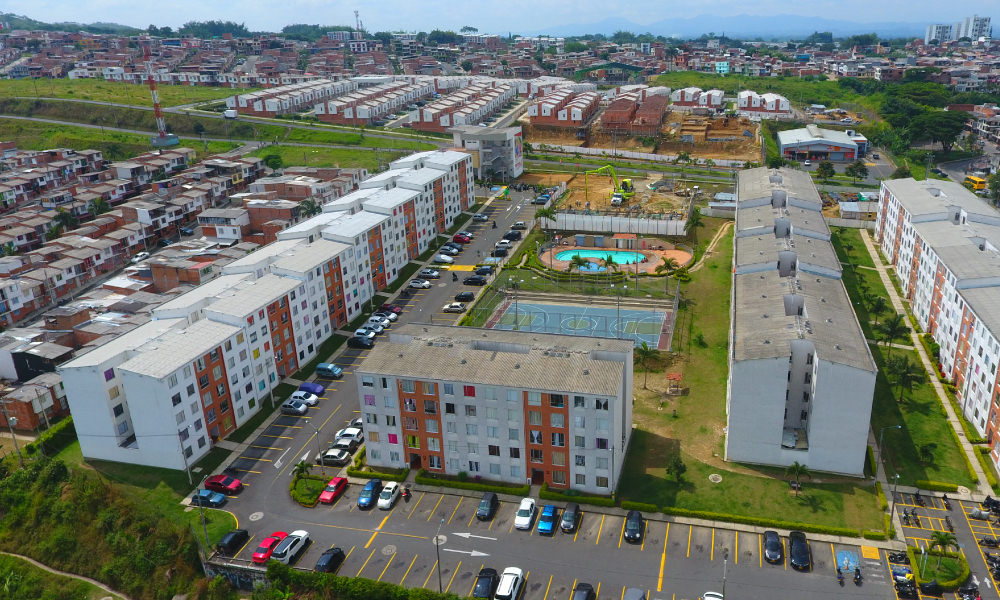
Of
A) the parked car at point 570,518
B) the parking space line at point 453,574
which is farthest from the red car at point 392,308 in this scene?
the parking space line at point 453,574

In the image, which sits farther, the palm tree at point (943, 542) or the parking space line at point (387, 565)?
the parking space line at point (387, 565)

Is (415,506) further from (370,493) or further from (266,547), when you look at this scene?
(266,547)

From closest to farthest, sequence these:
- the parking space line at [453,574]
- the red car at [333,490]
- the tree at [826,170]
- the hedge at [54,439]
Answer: the parking space line at [453,574]
the red car at [333,490]
the hedge at [54,439]
the tree at [826,170]

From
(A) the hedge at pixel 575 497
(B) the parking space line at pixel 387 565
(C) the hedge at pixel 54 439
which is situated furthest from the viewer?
(C) the hedge at pixel 54 439

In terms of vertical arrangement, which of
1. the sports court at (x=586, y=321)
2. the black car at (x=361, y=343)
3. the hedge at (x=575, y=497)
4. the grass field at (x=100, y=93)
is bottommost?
the hedge at (x=575, y=497)

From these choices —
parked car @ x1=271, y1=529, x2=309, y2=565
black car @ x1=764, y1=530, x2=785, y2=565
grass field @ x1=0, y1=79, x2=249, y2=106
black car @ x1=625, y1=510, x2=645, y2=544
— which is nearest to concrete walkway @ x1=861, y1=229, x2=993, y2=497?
black car @ x1=764, y1=530, x2=785, y2=565

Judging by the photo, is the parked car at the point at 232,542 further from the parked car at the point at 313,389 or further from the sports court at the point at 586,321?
the sports court at the point at 586,321
